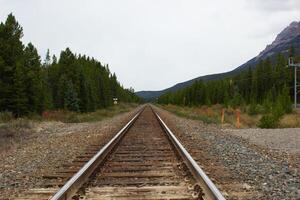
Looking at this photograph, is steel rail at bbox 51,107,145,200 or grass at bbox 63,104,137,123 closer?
steel rail at bbox 51,107,145,200

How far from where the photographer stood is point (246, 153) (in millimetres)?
11203

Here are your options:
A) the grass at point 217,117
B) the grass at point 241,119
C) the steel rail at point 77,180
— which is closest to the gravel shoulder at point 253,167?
the steel rail at point 77,180

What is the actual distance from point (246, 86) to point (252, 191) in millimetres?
117748

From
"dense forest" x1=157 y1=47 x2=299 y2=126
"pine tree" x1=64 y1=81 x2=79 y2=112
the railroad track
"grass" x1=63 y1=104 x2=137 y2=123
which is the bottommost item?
the railroad track

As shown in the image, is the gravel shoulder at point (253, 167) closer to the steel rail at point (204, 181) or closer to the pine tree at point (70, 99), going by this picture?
the steel rail at point (204, 181)

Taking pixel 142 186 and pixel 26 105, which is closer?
pixel 142 186

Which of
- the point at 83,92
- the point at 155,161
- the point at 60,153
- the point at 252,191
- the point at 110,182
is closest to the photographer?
the point at 252,191

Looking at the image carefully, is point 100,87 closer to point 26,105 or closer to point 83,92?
point 83,92

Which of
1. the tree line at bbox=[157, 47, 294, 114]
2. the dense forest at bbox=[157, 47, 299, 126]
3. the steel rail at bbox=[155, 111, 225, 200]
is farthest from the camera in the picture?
A: the tree line at bbox=[157, 47, 294, 114]

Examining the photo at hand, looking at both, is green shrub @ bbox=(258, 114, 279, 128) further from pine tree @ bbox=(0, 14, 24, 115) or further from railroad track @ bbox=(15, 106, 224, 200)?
pine tree @ bbox=(0, 14, 24, 115)

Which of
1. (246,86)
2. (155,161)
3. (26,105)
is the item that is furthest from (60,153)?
(246,86)

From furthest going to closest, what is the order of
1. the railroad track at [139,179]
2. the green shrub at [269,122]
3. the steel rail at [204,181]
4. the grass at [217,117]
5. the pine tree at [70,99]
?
the pine tree at [70,99] < the grass at [217,117] < the green shrub at [269,122] < the railroad track at [139,179] < the steel rail at [204,181]

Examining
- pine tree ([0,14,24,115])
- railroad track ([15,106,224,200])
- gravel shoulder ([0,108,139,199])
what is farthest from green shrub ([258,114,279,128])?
pine tree ([0,14,24,115])

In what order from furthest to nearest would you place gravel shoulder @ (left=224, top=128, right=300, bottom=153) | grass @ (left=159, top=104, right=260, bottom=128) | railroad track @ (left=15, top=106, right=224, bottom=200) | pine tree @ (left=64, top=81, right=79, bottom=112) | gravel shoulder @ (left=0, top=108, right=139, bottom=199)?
pine tree @ (left=64, top=81, right=79, bottom=112) → grass @ (left=159, top=104, right=260, bottom=128) → gravel shoulder @ (left=224, top=128, right=300, bottom=153) → gravel shoulder @ (left=0, top=108, right=139, bottom=199) → railroad track @ (left=15, top=106, right=224, bottom=200)
